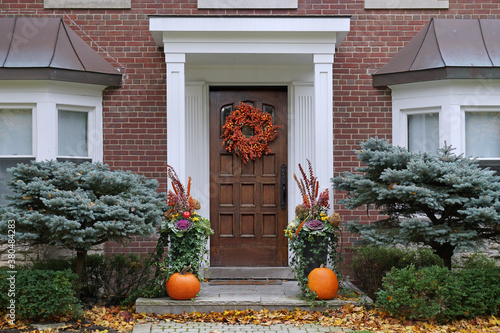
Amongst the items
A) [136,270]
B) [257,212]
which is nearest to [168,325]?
[136,270]

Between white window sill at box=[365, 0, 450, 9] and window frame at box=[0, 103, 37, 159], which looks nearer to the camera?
window frame at box=[0, 103, 37, 159]

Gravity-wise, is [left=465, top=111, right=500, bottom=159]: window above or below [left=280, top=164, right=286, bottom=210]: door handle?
above

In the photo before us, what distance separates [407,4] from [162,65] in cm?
357

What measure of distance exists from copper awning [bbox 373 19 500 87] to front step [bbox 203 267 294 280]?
294 centimetres

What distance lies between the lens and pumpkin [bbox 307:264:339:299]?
6.20m

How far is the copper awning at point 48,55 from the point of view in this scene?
7.07 metres

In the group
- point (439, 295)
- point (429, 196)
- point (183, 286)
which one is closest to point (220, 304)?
point (183, 286)

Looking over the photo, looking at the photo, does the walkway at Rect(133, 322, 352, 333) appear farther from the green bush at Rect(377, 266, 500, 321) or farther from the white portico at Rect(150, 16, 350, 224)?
the white portico at Rect(150, 16, 350, 224)

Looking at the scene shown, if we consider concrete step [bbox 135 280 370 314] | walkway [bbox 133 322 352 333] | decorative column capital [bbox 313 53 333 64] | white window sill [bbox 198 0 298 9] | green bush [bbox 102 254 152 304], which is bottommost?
walkway [bbox 133 322 352 333]

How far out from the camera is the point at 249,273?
25.5 feet

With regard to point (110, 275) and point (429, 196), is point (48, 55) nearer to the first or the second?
point (110, 275)

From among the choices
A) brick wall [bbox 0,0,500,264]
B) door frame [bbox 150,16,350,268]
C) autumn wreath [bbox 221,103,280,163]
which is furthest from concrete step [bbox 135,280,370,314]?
autumn wreath [bbox 221,103,280,163]

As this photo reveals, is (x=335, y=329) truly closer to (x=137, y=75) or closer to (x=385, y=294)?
(x=385, y=294)

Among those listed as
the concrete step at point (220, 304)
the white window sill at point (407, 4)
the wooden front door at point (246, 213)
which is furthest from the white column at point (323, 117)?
the concrete step at point (220, 304)
